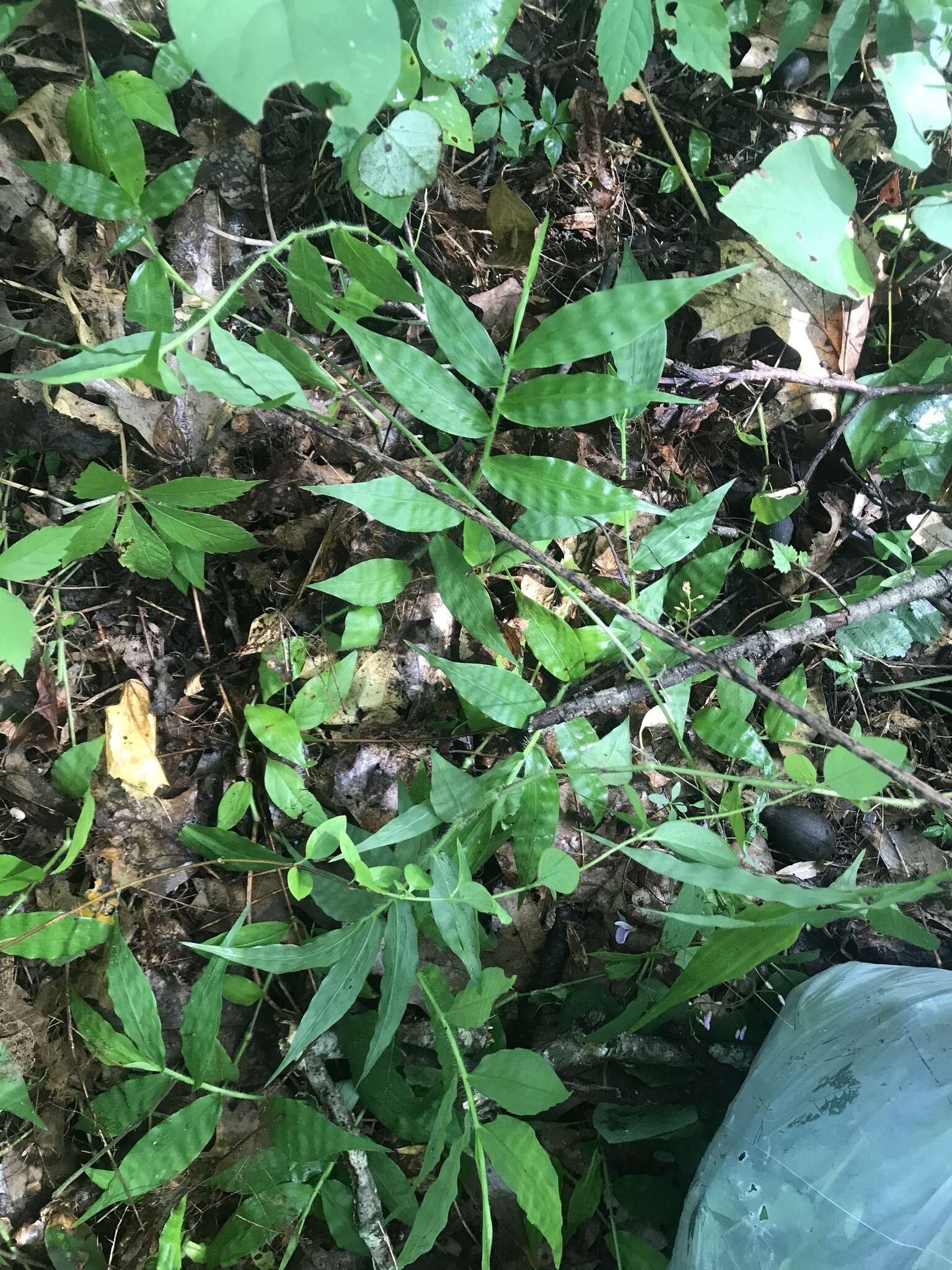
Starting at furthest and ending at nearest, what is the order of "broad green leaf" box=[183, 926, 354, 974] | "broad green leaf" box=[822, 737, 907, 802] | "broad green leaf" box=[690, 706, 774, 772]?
"broad green leaf" box=[690, 706, 774, 772] < "broad green leaf" box=[183, 926, 354, 974] < "broad green leaf" box=[822, 737, 907, 802]

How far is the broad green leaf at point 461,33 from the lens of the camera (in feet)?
3.65

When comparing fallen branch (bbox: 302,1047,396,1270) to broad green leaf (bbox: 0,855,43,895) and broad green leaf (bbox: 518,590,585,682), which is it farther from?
broad green leaf (bbox: 518,590,585,682)

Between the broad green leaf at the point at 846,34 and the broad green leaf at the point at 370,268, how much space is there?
0.85 meters

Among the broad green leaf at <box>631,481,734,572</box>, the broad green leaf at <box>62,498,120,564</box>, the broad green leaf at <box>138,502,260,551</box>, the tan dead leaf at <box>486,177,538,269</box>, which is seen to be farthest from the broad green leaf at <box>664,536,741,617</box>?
the broad green leaf at <box>62,498,120,564</box>

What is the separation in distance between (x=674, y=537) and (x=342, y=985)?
93cm

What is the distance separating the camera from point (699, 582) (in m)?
1.43

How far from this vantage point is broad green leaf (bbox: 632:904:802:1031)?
999 mm

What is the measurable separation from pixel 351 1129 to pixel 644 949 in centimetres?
63

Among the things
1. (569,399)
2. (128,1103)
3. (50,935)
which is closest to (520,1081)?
(128,1103)

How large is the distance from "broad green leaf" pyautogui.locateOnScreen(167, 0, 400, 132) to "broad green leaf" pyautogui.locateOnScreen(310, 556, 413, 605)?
0.74 meters

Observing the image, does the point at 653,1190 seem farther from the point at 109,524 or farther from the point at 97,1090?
the point at 109,524

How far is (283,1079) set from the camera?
1.31m

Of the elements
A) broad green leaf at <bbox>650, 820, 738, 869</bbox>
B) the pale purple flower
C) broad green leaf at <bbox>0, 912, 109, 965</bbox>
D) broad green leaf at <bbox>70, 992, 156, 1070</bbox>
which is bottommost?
the pale purple flower

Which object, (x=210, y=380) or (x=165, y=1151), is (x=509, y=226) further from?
(x=165, y=1151)
